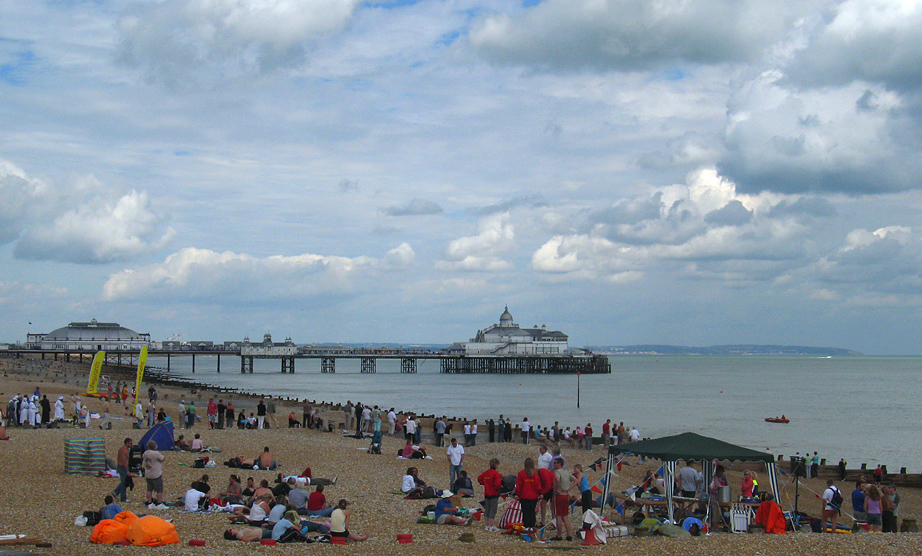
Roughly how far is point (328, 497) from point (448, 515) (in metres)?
2.79

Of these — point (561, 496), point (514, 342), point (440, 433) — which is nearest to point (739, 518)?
point (561, 496)

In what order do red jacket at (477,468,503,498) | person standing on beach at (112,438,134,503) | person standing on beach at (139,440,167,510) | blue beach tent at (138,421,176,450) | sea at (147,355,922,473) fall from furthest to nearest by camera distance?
sea at (147,355,922,473) → blue beach tent at (138,421,176,450) → person standing on beach at (112,438,134,503) → person standing on beach at (139,440,167,510) → red jacket at (477,468,503,498)

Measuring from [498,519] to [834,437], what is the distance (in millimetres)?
29496

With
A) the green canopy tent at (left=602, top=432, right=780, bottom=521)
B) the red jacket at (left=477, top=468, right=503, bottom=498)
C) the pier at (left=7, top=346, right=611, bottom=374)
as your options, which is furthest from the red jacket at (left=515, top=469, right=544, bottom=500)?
the pier at (left=7, top=346, right=611, bottom=374)

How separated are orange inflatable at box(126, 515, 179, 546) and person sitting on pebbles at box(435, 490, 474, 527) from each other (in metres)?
3.55

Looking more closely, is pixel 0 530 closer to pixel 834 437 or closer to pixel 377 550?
pixel 377 550

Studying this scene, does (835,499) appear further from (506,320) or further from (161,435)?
(506,320)

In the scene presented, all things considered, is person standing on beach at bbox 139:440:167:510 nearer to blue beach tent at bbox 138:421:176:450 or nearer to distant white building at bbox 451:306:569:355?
blue beach tent at bbox 138:421:176:450

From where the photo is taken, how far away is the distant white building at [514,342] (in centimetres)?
11444

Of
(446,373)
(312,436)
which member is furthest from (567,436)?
(446,373)

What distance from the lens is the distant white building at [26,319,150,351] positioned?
11856 cm

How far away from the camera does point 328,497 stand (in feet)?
42.2

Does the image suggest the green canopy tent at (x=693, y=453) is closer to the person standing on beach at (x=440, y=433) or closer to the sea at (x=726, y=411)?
the person standing on beach at (x=440, y=433)

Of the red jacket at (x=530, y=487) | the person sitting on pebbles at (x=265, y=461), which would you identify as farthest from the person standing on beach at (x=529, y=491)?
the person sitting on pebbles at (x=265, y=461)
